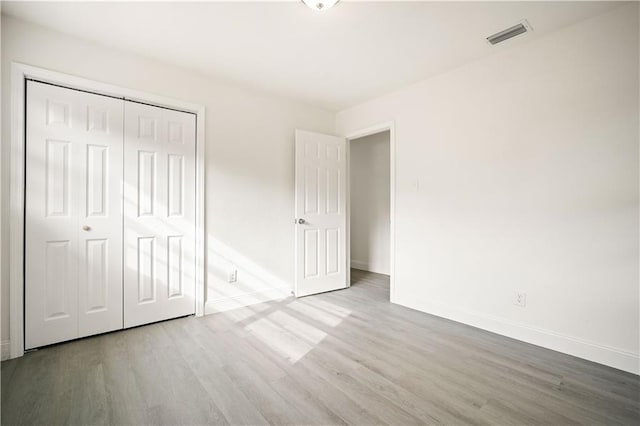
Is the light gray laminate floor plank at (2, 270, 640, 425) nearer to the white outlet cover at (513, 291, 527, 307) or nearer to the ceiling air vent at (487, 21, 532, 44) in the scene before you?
the white outlet cover at (513, 291, 527, 307)

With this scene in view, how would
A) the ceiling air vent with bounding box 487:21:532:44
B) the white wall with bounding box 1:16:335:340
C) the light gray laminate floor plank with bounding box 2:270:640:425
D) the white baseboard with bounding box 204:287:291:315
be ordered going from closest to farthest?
the light gray laminate floor plank with bounding box 2:270:640:425 → the ceiling air vent with bounding box 487:21:532:44 → the white wall with bounding box 1:16:335:340 → the white baseboard with bounding box 204:287:291:315

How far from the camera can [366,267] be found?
5.61 metres

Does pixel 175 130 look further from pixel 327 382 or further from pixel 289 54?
pixel 327 382

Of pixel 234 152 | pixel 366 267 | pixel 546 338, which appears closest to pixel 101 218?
pixel 234 152

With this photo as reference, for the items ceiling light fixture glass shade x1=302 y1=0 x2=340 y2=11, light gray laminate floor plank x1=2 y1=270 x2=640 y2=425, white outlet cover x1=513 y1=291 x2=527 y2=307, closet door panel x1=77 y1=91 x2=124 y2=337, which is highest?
ceiling light fixture glass shade x1=302 y1=0 x2=340 y2=11

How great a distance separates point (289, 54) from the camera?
271 cm

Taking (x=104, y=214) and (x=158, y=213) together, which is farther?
(x=158, y=213)

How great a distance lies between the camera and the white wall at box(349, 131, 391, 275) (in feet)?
17.4

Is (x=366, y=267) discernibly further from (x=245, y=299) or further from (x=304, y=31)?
(x=304, y=31)

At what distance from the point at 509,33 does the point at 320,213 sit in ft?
8.53

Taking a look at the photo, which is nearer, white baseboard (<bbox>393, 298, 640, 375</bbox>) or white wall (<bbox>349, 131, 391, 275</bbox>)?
white baseboard (<bbox>393, 298, 640, 375</bbox>)

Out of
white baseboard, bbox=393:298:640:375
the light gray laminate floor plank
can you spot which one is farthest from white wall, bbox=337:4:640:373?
the light gray laminate floor plank

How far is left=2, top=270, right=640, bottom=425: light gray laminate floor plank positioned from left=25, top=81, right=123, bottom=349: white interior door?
0.79 feet

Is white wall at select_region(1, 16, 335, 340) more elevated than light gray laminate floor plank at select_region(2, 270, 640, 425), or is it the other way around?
white wall at select_region(1, 16, 335, 340)
